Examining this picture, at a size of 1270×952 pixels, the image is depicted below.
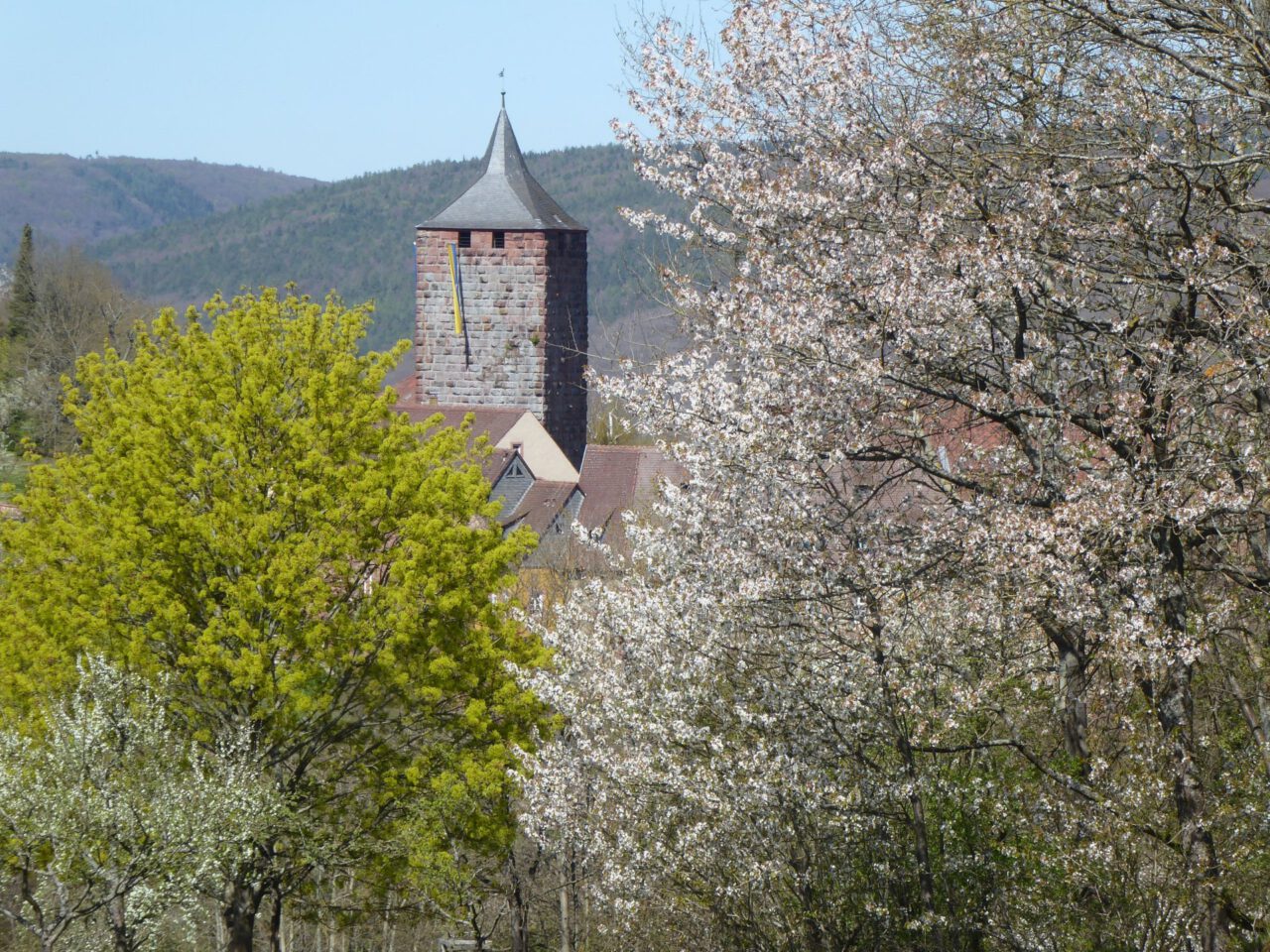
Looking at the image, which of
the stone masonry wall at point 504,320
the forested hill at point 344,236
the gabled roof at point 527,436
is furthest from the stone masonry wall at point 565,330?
the forested hill at point 344,236

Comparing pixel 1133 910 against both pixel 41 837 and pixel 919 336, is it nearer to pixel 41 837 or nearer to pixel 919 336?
pixel 919 336

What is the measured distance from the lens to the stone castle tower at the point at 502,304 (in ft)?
160

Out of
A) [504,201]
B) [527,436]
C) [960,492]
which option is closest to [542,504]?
[527,436]

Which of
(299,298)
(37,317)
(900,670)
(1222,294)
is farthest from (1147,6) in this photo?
(37,317)

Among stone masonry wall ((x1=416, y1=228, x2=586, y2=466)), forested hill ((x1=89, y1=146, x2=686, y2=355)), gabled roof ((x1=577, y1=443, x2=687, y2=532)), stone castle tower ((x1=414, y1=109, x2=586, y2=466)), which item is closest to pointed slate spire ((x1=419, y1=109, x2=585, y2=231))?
stone castle tower ((x1=414, y1=109, x2=586, y2=466))

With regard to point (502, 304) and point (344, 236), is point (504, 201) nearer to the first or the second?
point (502, 304)

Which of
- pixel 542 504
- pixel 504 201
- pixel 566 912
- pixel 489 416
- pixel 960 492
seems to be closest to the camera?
pixel 960 492

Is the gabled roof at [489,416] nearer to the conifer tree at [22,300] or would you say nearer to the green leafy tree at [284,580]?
the conifer tree at [22,300]

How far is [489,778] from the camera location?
1452 cm

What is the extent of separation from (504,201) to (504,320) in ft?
14.5

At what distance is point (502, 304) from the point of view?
161 ft

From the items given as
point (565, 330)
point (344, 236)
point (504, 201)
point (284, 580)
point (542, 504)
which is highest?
point (504, 201)

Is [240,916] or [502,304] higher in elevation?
[502,304]

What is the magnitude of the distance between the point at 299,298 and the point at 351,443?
2.41 metres
